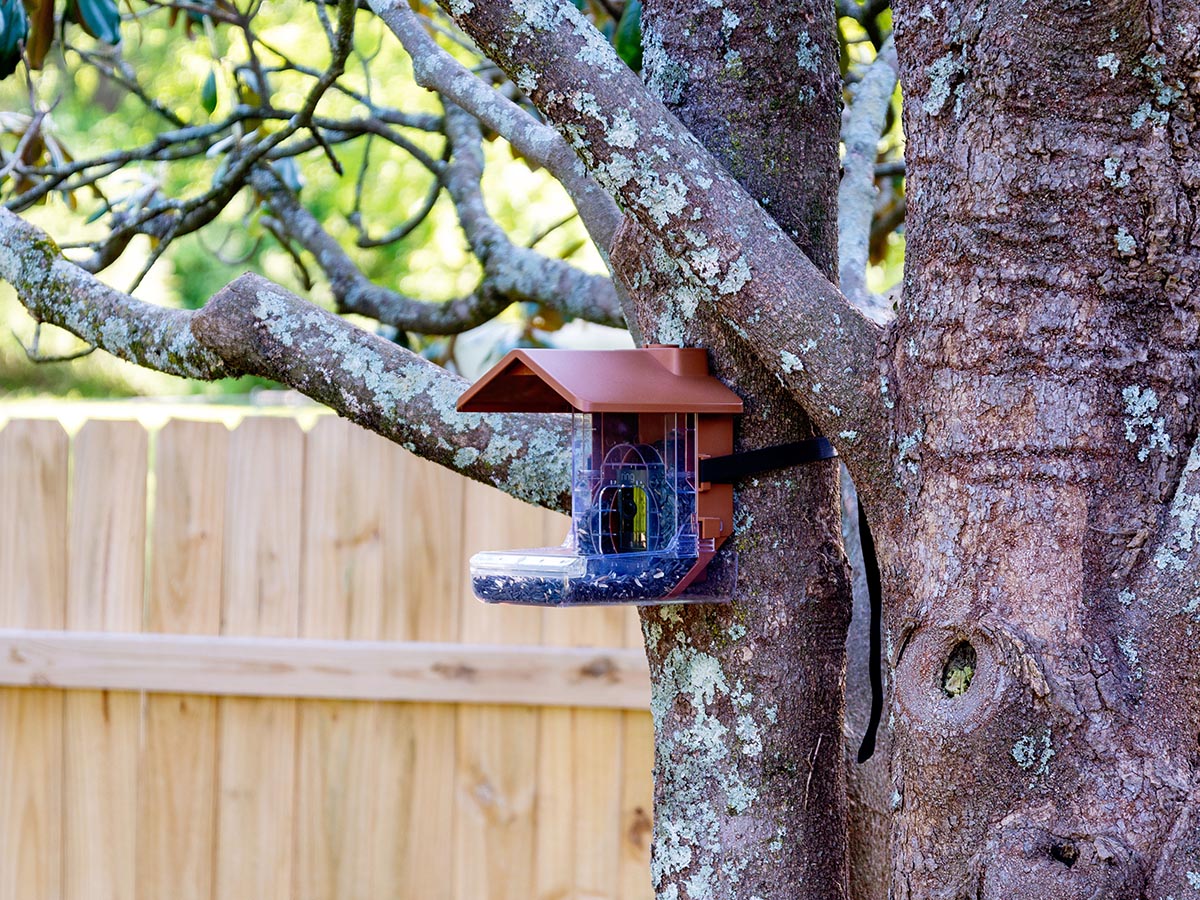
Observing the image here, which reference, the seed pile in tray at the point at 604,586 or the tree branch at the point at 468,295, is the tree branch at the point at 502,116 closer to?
the tree branch at the point at 468,295

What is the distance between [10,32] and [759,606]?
165 centimetres

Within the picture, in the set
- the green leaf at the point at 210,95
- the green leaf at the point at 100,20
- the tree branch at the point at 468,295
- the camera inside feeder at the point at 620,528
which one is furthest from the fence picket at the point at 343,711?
the camera inside feeder at the point at 620,528

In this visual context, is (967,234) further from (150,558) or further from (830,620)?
(150,558)

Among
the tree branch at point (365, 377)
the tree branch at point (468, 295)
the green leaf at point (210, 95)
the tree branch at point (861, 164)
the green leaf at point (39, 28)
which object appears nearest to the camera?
the tree branch at point (365, 377)

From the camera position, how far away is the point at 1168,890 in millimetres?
712

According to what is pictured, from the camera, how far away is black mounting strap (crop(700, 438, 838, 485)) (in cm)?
96

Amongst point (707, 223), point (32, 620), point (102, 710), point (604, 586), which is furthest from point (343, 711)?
point (707, 223)

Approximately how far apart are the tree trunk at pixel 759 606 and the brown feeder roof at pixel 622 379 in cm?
3

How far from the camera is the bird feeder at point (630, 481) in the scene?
0.93 m

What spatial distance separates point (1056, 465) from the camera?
0.78 meters

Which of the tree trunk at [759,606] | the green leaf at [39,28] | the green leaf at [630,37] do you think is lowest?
the tree trunk at [759,606]

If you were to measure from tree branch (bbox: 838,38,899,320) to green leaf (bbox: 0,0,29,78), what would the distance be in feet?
4.40

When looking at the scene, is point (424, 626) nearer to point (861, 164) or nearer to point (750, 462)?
point (861, 164)

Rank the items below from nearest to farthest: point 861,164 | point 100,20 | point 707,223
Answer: point 707,223 → point 861,164 → point 100,20
